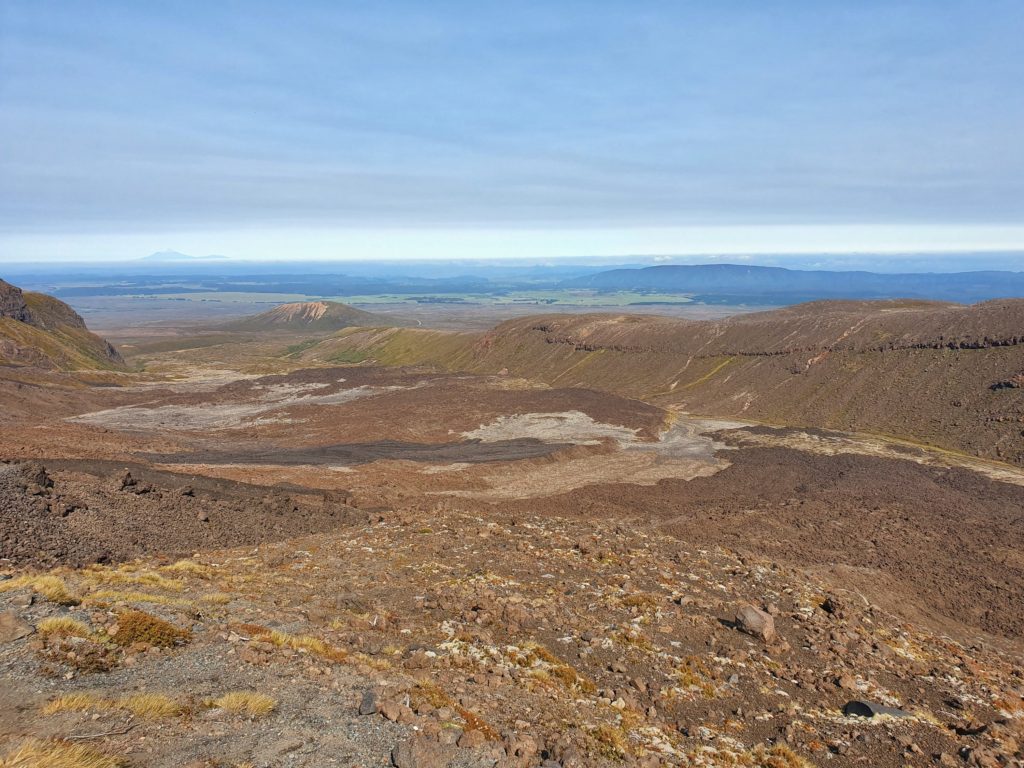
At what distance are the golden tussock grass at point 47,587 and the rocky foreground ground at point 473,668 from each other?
0.22ft

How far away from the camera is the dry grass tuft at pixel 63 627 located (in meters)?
11.3

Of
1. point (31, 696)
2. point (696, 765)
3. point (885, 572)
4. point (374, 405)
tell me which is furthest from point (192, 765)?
point (374, 405)

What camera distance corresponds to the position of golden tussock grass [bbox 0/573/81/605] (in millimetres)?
13117

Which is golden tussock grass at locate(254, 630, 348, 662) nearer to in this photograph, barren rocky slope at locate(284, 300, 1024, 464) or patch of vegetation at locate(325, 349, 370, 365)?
barren rocky slope at locate(284, 300, 1024, 464)

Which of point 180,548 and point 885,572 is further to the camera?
point 885,572

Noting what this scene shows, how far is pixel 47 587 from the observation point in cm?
1373

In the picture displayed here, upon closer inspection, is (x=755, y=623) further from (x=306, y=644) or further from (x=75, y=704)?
(x=75, y=704)

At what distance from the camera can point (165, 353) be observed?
146875 mm

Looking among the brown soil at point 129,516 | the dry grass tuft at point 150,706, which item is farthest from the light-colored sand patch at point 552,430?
the dry grass tuft at point 150,706

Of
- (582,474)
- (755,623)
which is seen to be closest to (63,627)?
(755,623)

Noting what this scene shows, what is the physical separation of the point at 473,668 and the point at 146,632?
245 inches

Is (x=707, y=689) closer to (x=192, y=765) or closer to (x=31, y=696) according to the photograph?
(x=192, y=765)

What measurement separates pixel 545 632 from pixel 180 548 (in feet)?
40.8

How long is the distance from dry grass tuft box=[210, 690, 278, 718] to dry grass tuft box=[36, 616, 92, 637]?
3415mm
